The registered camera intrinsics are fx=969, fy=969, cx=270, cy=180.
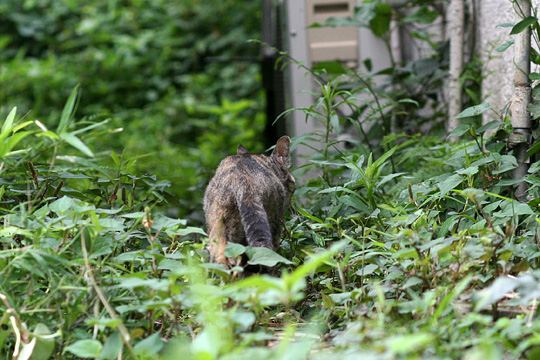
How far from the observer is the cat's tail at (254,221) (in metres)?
3.63

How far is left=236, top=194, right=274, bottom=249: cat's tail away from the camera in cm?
363

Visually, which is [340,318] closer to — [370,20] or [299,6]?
[370,20]

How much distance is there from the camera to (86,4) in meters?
13.4

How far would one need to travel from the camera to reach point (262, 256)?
3.37 m

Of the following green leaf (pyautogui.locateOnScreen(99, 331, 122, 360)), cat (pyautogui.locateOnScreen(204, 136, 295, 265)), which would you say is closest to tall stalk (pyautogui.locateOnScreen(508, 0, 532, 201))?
cat (pyautogui.locateOnScreen(204, 136, 295, 265))

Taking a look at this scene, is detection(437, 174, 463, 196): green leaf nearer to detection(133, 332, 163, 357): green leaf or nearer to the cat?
the cat

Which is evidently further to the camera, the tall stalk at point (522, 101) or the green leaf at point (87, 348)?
the tall stalk at point (522, 101)

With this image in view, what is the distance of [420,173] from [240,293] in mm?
2138

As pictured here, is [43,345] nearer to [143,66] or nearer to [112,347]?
[112,347]

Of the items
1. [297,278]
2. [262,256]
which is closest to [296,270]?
[262,256]

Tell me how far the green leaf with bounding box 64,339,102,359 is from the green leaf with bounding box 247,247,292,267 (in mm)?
729

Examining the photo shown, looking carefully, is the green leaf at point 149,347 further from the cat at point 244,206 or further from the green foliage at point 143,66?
the green foliage at point 143,66

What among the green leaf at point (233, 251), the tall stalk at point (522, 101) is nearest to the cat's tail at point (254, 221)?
the green leaf at point (233, 251)

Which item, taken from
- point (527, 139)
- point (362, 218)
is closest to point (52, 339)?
point (362, 218)
